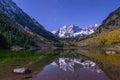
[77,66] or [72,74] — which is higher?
[77,66]

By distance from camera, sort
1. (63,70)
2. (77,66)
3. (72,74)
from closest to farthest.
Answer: (72,74), (63,70), (77,66)

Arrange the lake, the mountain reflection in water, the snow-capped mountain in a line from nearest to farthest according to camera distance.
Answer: the mountain reflection in water < the lake < the snow-capped mountain

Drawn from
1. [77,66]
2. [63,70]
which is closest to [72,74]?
[63,70]

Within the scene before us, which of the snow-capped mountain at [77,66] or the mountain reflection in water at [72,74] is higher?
the snow-capped mountain at [77,66]

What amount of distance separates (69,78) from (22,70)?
12.6 metres

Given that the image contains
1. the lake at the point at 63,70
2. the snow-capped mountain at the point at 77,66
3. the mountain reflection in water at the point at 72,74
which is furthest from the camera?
the snow-capped mountain at the point at 77,66

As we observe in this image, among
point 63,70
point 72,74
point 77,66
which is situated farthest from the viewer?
point 77,66

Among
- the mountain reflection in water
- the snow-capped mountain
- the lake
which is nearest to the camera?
the mountain reflection in water

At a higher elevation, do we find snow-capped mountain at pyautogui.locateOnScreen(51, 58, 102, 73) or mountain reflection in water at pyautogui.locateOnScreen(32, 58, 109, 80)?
→ snow-capped mountain at pyautogui.locateOnScreen(51, 58, 102, 73)

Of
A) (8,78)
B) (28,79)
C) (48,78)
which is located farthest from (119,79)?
(8,78)

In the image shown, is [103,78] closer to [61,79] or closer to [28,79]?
[61,79]

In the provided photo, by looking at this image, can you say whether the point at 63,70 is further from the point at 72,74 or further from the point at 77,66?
the point at 77,66

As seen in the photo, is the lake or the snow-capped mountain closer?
the lake

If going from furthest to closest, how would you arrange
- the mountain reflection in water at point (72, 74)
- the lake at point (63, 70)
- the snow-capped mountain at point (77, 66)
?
the snow-capped mountain at point (77, 66), the lake at point (63, 70), the mountain reflection in water at point (72, 74)
